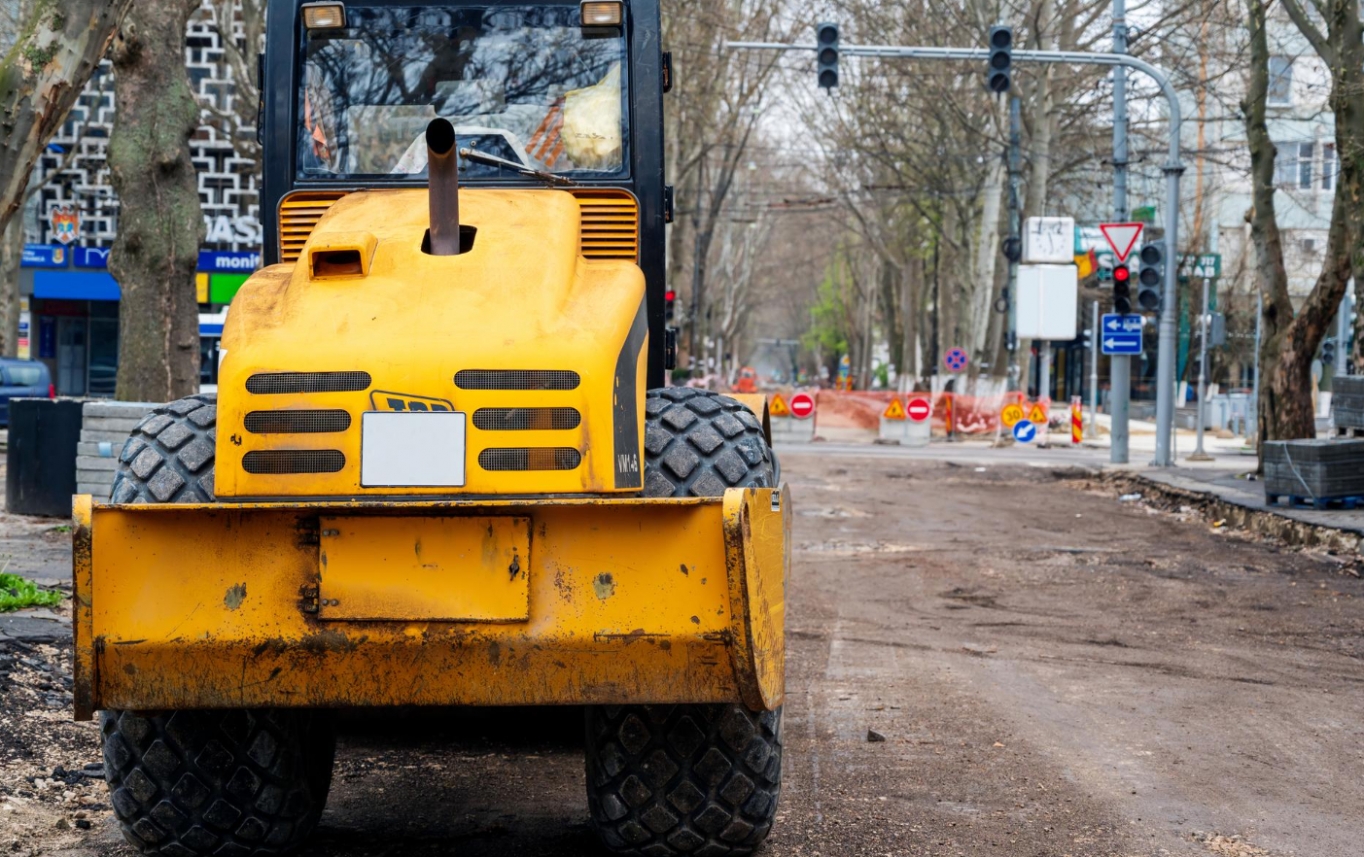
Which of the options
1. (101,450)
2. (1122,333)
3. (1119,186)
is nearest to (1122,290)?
(1122,333)

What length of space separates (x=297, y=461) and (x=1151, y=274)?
78.0 feet

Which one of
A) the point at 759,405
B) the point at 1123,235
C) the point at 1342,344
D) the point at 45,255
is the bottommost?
the point at 759,405

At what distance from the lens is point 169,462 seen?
462cm

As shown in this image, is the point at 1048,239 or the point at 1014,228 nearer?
the point at 1048,239

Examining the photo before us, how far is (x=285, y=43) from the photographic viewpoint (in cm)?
617

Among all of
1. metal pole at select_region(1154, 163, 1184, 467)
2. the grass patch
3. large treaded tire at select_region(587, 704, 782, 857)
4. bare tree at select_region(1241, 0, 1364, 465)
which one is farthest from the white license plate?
metal pole at select_region(1154, 163, 1184, 467)

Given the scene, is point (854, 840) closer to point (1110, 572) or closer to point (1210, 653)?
point (1210, 653)

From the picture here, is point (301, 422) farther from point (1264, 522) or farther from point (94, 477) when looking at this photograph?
point (1264, 522)

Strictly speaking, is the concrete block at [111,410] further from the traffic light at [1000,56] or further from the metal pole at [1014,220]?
the metal pole at [1014,220]

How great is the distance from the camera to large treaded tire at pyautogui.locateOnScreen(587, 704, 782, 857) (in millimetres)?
4820

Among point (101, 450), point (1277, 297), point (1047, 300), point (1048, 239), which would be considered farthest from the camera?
point (1047, 300)

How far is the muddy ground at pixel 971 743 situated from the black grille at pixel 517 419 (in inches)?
61.3

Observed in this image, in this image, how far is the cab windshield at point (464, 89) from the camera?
607cm

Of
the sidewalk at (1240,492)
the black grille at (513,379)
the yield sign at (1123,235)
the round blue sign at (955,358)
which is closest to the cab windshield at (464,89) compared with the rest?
the black grille at (513,379)
